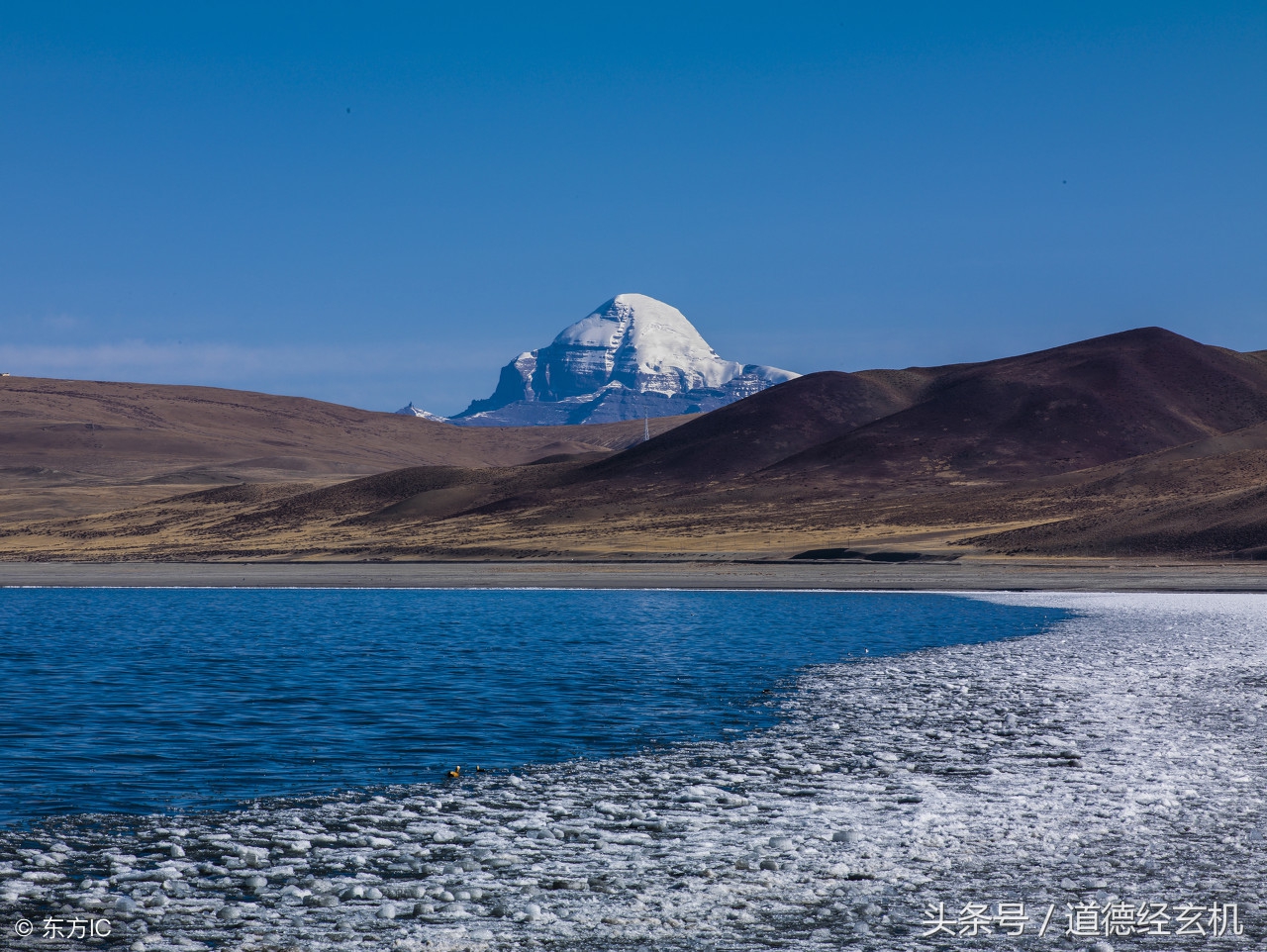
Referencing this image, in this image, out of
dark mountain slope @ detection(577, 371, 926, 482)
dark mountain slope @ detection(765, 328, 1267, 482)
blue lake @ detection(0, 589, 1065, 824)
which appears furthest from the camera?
dark mountain slope @ detection(577, 371, 926, 482)

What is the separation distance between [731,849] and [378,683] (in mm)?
12939

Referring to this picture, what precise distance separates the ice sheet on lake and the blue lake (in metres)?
1.63

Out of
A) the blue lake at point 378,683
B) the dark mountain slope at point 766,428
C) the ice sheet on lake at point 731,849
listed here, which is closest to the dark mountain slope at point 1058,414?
the dark mountain slope at point 766,428

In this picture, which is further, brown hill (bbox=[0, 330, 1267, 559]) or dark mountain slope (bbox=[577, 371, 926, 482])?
dark mountain slope (bbox=[577, 371, 926, 482])

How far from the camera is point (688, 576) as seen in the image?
5500 centimetres

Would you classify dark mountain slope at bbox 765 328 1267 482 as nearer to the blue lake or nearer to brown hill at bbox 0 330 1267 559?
brown hill at bbox 0 330 1267 559

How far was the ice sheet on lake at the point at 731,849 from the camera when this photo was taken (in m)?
9.26

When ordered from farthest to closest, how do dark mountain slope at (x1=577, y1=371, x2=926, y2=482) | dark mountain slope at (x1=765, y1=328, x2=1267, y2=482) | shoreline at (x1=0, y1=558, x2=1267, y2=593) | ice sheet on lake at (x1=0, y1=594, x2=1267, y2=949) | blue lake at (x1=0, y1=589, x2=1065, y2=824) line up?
dark mountain slope at (x1=577, y1=371, x2=926, y2=482), dark mountain slope at (x1=765, y1=328, x2=1267, y2=482), shoreline at (x1=0, y1=558, x2=1267, y2=593), blue lake at (x1=0, y1=589, x2=1065, y2=824), ice sheet on lake at (x1=0, y1=594, x2=1267, y2=949)

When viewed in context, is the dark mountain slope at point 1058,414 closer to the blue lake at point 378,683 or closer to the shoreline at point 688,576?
the shoreline at point 688,576

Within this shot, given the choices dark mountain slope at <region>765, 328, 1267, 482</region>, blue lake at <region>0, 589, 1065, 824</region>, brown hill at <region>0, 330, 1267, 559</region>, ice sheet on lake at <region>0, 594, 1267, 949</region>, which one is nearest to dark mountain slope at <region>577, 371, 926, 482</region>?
brown hill at <region>0, 330, 1267, 559</region>

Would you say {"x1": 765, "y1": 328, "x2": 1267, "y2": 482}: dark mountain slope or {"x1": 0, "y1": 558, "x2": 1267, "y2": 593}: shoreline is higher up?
{"x1": 765, "y1": 328, "x2": 1267, "y2": 482}: dark mountain slope

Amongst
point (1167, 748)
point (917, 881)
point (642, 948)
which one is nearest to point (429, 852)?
point (642, 948)

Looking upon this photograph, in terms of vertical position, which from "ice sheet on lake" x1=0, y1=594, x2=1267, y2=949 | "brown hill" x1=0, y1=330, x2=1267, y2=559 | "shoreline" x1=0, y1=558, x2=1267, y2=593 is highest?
"brown hill" x1=0, y1=330, x2=1267, y2=559

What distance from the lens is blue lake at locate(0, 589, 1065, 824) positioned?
1525 cm
